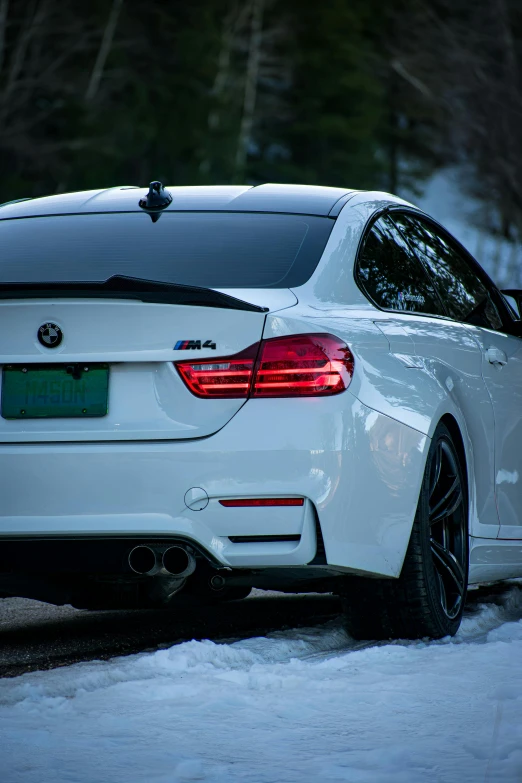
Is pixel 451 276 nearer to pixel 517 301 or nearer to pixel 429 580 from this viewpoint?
pixel 517 301

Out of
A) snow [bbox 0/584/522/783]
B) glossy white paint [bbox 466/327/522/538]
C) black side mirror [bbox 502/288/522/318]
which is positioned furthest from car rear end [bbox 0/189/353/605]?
black side mirror [bbox 502/288/522/318]

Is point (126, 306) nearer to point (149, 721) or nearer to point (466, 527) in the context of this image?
point (149, 721)

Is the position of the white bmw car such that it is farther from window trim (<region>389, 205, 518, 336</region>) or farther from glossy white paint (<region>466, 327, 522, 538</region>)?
window trim (<region>389, 205, 518, 336</region>)

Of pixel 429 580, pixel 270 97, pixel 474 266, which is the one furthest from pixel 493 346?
pixel 270 97

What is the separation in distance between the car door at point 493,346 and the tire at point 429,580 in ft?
1.90

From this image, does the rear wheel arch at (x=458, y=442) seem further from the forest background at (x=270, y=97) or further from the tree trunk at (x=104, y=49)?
the tree trunk at (x=104, y=49)

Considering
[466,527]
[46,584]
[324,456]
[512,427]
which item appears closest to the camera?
[324,456]

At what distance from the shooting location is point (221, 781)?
2.95 m

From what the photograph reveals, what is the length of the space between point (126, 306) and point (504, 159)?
27604 millimetres

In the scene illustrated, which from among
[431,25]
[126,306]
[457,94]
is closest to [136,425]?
[126,306]

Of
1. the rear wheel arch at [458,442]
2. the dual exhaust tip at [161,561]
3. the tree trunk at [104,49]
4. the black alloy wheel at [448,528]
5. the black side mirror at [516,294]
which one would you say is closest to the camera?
the dual exhaust tip at [161,561]

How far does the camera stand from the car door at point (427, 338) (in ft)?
15.6

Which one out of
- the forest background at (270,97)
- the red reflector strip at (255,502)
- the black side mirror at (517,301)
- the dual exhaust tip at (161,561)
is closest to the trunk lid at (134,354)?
the red reflector strip at (255,502)

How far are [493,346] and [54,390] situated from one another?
232 centimetres
